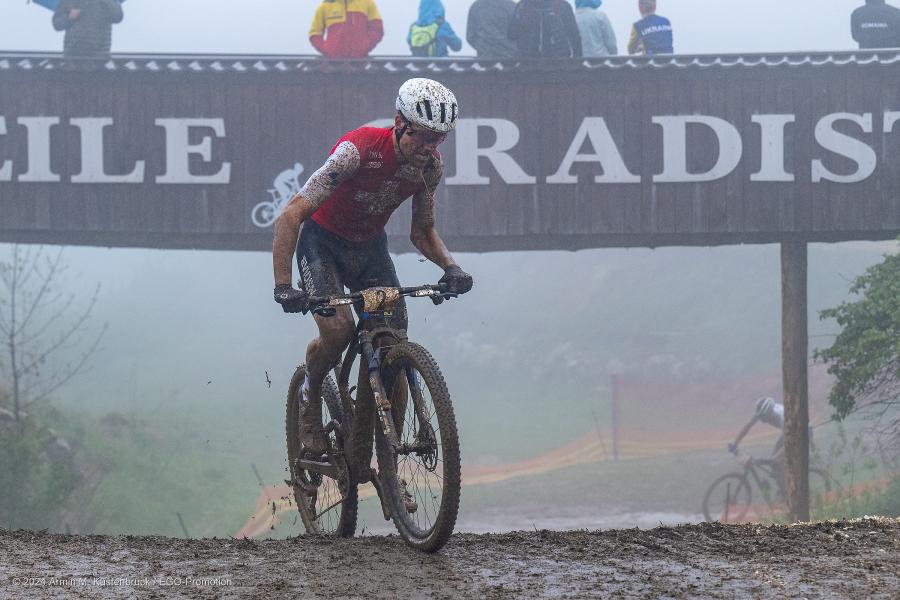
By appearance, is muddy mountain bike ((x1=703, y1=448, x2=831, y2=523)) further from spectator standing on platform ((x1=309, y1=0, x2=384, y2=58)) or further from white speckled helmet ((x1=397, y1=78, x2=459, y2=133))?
white speckled helmet ((x1=397, y1=78, x2=459, y2=133))

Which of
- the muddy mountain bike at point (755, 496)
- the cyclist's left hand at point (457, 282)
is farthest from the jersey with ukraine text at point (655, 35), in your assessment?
the cyclist's left hand at point (457, 282)

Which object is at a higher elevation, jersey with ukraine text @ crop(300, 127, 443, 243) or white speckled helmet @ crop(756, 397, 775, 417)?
jersey with ukraine text @ crop(300, 127, 443, 243)

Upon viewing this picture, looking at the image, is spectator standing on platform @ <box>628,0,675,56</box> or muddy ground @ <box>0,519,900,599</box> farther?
spectator standing on platform @ <box>628,0,675,56</box>

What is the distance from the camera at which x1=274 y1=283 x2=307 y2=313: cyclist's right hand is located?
5.43m

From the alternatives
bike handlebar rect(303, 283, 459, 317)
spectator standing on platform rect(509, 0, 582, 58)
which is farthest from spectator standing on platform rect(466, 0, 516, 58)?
bike handlebar rect(303, 283, 459, 317)

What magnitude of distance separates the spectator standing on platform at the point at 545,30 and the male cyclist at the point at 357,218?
997 cm

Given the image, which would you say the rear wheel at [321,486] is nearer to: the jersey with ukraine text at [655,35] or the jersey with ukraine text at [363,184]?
the jersey with ukraine text at [363,184]

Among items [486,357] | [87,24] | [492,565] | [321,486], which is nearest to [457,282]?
[492,565]

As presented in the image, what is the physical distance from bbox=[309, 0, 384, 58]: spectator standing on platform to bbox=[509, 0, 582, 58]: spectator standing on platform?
2054 mm

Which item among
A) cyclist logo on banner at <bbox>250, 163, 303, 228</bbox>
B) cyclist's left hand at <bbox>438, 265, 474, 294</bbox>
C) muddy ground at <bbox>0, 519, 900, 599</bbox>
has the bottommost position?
muddy ground at <bbox>0, 519, 900, 599</bbox>

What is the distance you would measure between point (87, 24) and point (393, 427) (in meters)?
12.9

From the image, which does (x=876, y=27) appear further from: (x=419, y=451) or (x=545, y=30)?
(x=419, y=451)

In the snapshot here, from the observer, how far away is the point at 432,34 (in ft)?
53.0

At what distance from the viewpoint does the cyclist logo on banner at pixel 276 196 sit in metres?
16.3
